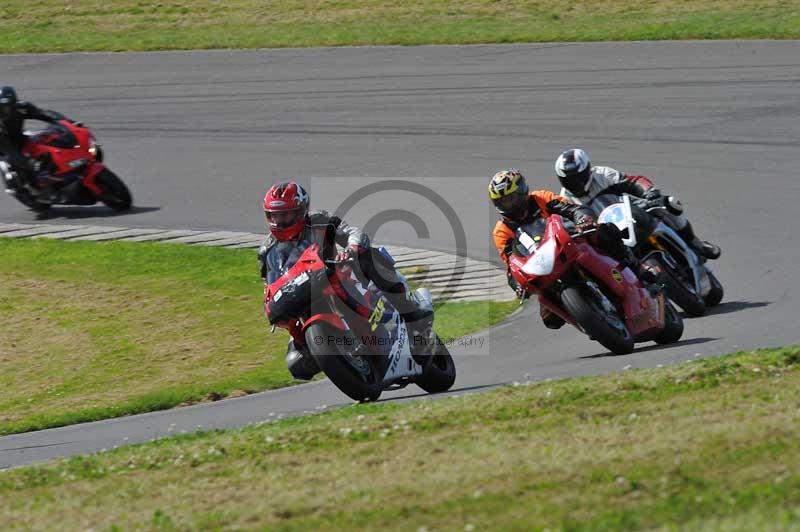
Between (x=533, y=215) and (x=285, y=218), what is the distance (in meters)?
2.41

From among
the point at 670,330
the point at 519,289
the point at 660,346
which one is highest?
the point at 519,289

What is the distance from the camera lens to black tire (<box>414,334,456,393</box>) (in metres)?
10.9

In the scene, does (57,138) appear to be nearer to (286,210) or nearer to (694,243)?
(286,210)

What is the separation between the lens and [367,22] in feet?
99.8

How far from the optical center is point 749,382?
8.70 metres

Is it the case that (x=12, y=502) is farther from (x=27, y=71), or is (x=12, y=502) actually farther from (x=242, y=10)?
(x=242, y=10)

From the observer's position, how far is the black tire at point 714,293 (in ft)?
42.7

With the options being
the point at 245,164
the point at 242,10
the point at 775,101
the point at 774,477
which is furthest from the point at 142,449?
the point at 242,10

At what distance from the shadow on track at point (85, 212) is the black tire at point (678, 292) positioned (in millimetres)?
9447

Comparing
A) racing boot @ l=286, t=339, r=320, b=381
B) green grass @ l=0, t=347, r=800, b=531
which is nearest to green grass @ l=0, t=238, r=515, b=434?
racing boot @ l=286, t=339, r=320, b=381

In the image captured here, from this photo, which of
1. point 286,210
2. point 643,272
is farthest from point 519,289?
point 286,210

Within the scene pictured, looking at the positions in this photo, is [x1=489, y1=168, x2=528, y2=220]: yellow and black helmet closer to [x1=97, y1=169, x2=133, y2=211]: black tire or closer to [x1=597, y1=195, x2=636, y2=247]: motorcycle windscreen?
[x1=597, y1=195, x2=636, y2=247]: motorcycle windscreen

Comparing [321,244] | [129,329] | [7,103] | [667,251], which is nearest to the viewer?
[321,244]

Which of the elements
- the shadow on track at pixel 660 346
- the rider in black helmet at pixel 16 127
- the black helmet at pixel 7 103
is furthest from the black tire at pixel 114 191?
the shadow on track at pixel 660 346
